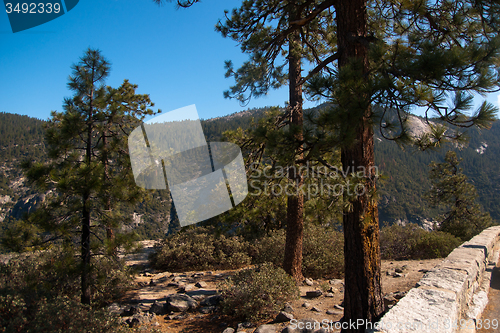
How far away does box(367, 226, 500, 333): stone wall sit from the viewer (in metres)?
2.23

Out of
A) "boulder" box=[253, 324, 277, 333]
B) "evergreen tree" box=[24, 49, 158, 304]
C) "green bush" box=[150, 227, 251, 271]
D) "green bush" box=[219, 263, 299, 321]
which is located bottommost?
"green bush" box=[150, 227, 251, 271]

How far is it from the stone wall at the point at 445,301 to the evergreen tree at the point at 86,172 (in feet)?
13.5

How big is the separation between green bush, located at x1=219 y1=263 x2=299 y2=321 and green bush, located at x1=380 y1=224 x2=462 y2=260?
253 inches

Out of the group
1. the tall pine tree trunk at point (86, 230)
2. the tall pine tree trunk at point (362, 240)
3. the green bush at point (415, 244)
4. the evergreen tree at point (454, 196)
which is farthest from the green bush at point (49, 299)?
the evergreen tree at point (454, 196)

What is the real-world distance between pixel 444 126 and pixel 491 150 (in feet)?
368

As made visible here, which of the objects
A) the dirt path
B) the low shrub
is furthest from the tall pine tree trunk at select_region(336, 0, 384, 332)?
the low shrub

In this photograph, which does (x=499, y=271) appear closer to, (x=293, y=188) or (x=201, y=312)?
(x=293, y=188)

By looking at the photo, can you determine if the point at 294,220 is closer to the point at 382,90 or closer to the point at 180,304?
the point at 180,304

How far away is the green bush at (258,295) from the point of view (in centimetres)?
464

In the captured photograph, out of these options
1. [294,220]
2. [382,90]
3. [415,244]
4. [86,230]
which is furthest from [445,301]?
[415,244]

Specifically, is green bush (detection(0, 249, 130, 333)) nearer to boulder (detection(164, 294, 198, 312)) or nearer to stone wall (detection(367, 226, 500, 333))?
boulder (detection(164, 294, 198, 312))

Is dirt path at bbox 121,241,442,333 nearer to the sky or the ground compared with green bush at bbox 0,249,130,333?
nearer to the ground

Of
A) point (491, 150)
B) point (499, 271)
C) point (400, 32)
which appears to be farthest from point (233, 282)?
point (491, 150)

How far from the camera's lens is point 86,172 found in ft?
13.9
